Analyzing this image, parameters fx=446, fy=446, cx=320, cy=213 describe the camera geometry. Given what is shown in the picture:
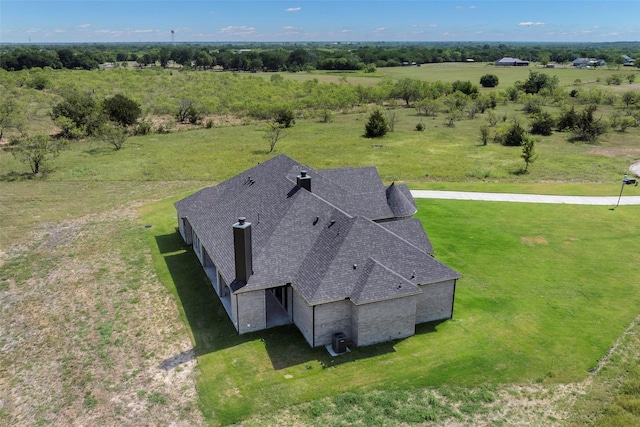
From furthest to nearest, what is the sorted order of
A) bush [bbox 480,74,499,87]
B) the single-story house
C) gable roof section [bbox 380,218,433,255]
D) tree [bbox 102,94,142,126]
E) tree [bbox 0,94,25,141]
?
bush [bbox 480,74,499,87] → tree [bbox 102,94,142,126] → tree [bbox 0,94,25,141] → gable roof section [bbox 380,218,433,255] → the single-story house

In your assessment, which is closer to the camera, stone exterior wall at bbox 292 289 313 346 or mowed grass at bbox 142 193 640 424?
mowed grass at bbox 142 193 640 424

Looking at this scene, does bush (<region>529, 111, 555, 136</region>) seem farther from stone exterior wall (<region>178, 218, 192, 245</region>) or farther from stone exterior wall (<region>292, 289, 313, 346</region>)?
stone exterior wall (<region>292, 289, 313, 346</region>)

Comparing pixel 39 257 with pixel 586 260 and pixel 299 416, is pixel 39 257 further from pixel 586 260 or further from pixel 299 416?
pixel 586 260

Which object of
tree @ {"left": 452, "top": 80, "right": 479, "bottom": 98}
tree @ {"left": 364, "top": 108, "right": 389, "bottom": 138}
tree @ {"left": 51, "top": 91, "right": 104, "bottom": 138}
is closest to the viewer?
tree @ {"left": 51, "top": 91, "right": 104, "bottom": 138}

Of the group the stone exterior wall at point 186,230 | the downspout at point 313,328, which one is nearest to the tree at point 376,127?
the stone exterior wall at point 186,230

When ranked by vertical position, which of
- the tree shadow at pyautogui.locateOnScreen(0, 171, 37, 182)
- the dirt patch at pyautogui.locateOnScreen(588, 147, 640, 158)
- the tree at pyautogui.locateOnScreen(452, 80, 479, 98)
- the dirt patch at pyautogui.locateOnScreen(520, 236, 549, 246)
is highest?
the tree at pyautogui.locateOnScreen(452, 80, 479, 98)

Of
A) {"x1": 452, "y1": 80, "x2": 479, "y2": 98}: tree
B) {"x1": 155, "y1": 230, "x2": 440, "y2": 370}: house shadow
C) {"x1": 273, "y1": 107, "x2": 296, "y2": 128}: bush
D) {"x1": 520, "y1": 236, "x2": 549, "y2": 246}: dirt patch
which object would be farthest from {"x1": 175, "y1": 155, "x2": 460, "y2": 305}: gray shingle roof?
{"x1": 452, "y1": 80, "x2": 479, "y2": 98}: tree

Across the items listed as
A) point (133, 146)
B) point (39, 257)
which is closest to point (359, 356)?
point (39, 257)

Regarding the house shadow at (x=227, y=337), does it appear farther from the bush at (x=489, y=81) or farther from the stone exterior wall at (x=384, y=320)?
the bush at (x=489, y=81)
